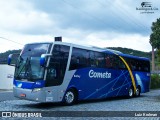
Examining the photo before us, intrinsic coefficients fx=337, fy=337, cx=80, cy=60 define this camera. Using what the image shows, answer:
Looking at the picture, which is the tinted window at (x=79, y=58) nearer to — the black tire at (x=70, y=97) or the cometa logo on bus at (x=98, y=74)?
the cometa logo on bus at (x=98, y=74)

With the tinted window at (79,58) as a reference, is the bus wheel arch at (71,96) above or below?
below

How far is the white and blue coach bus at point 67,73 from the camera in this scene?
52.3 feet

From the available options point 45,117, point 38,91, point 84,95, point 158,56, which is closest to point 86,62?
point 84,95

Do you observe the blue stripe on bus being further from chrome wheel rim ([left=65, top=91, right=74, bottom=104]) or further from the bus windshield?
chrome wheel rim ([left=65, top=91, right=74, bottom=104])

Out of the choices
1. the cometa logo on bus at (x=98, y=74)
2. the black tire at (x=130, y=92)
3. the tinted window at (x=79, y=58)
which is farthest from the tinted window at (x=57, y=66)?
the black tire at (x=130, y=92)

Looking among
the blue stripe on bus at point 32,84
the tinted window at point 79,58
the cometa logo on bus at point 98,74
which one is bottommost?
the blue stripe on bus at point 32,84

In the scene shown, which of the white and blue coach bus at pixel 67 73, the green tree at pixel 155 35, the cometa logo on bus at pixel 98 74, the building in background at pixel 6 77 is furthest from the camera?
the green tree at pixel 155 35

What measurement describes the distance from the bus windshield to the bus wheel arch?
7.56 ft

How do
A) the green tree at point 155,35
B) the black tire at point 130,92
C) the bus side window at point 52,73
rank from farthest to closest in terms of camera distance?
1. the green tree at point 155,35
2. the black tire at point 130,92
3. the bus side window at point 52,73

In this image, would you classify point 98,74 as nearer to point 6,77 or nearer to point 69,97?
point 69,97

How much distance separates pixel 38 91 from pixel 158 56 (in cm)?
1358

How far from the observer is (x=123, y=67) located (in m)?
23.5

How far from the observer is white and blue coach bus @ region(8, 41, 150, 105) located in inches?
627

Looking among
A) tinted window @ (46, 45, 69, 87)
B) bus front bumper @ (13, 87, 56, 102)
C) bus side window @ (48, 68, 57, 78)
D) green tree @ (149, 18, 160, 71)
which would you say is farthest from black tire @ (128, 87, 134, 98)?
green tree @ (149, 18, 160, 71)
